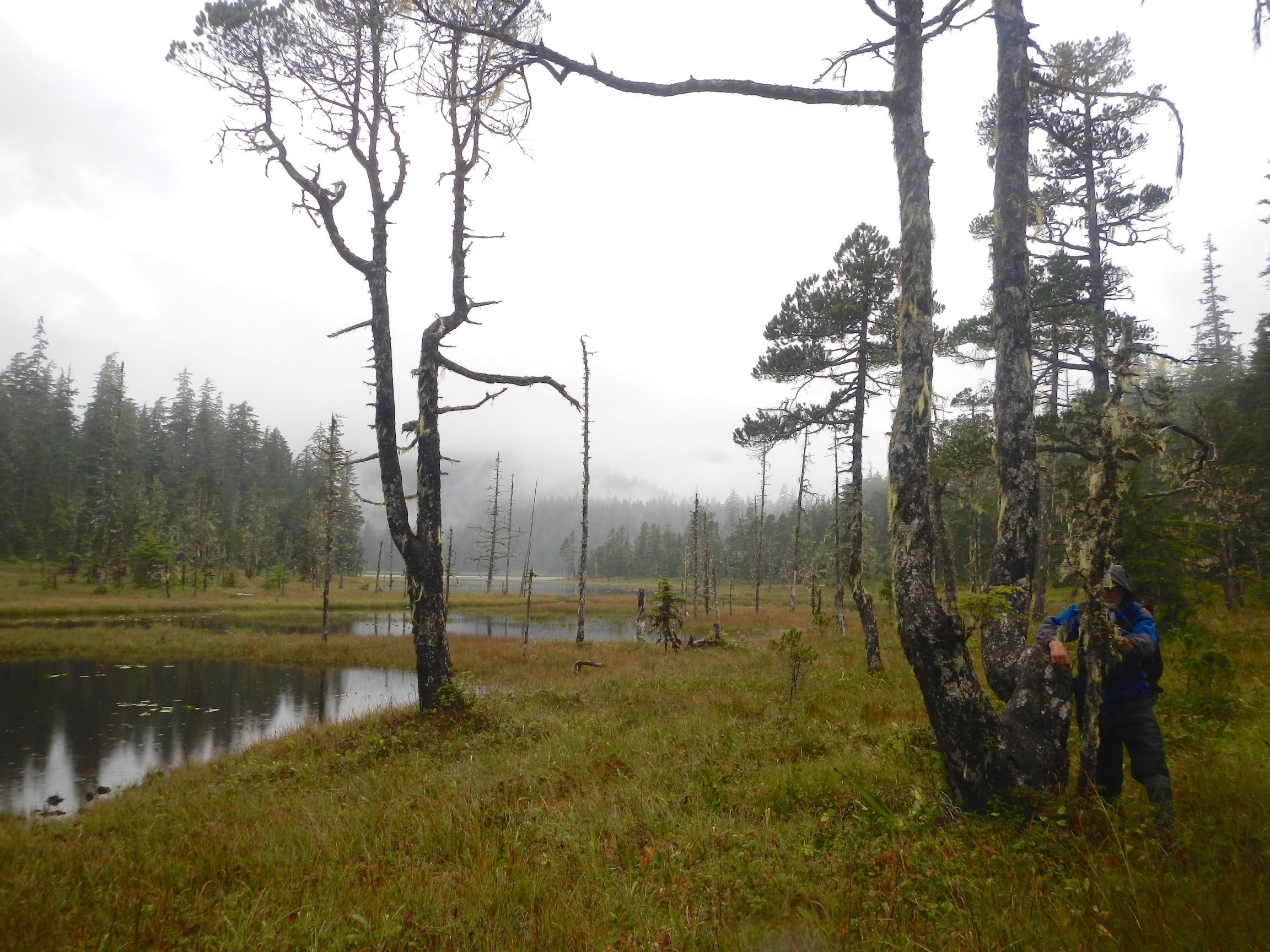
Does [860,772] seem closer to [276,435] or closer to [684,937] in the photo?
[684,937]

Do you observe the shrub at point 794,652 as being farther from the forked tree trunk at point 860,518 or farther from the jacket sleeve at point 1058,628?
the jacket sleeve at point 1058,628

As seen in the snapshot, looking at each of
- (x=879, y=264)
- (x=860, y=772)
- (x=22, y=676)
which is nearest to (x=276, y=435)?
(x=22, y=676)

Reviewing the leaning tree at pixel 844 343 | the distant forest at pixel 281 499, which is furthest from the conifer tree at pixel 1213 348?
the leaning tree at pixel 844 343

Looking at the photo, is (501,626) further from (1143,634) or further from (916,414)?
(1143,634)

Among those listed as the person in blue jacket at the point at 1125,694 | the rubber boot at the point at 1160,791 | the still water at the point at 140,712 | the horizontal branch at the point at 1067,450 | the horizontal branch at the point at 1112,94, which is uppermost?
the horizontal branch at the point at 1112,94

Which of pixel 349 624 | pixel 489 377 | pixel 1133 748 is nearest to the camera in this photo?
pixel 1133 748

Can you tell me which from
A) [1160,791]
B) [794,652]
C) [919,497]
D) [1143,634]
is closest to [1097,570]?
[1143,634]

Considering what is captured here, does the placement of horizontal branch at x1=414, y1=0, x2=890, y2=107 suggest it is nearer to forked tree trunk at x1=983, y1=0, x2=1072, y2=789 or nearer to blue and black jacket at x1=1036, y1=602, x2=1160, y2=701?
forked tree trunk at x1=983, y1=0, x2=1072, y2=789

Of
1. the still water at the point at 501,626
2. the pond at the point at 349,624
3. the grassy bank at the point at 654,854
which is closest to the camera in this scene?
the grassy bank at the point at 654,854

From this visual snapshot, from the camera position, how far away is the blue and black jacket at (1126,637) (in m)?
4.26

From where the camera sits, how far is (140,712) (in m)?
16.0

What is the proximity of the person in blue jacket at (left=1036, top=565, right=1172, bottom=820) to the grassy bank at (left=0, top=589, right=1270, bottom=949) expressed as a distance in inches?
10.9

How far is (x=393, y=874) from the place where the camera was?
438cm

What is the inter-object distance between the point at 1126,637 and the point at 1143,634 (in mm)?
356
